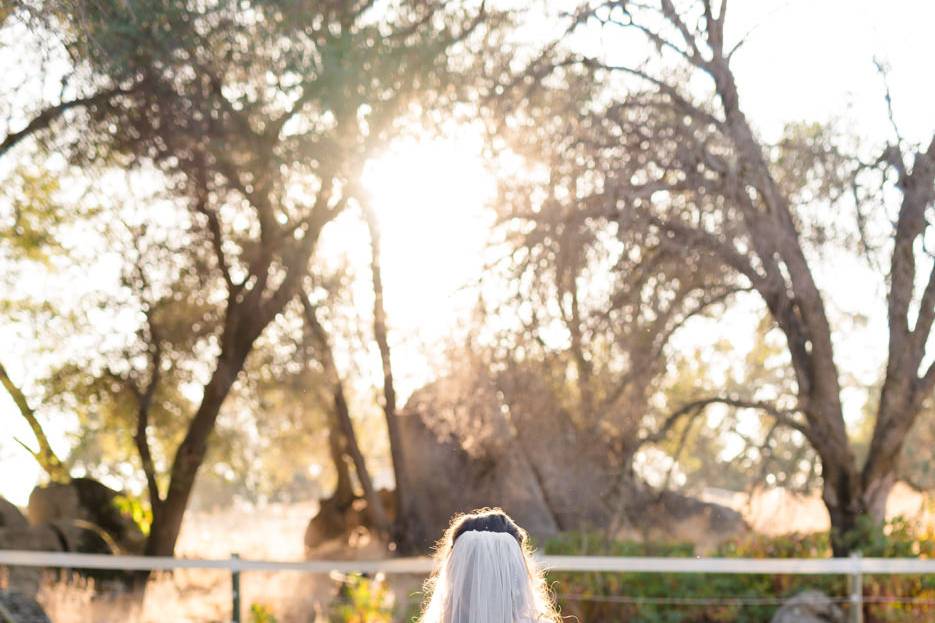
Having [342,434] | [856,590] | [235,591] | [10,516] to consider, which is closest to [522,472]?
[342,434]

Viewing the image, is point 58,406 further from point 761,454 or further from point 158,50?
point 761,454

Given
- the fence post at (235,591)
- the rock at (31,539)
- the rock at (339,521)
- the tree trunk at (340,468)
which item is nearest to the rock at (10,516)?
the rock at (31,539)

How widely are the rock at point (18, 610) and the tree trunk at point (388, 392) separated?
10.6m

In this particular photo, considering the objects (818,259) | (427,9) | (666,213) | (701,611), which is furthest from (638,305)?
(427,9)

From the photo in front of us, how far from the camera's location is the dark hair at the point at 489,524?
3.96m

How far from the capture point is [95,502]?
22.8 metres

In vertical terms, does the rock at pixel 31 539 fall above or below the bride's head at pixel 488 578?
above

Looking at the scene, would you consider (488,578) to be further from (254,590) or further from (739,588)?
(254,590)

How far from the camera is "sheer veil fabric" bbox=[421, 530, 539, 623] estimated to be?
3889mm

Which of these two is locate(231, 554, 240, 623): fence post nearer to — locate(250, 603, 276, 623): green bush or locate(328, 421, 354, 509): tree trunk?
locate(250, 603, 276, 623): green bush

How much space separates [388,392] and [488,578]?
19861 mm

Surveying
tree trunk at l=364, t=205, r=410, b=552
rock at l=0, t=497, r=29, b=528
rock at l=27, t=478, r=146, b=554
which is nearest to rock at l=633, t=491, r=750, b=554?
tree trunk at l=364, t=205, r=410, b=552

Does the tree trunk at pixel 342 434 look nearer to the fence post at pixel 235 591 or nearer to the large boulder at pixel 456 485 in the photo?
the large boulder at pixel 456 485

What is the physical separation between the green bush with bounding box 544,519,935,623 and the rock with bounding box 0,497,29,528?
30.8ft
